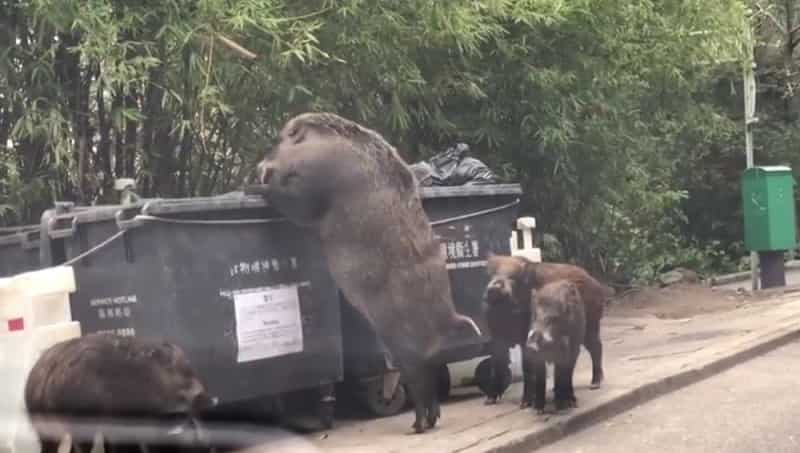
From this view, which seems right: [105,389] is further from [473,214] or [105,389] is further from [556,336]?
[473,214]

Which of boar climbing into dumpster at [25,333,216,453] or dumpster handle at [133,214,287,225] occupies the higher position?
dumpster handle at [133,214,287,225]

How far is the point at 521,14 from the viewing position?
10844 millimetres

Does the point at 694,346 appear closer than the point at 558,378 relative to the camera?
No

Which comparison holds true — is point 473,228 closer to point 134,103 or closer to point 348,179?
point 348,179

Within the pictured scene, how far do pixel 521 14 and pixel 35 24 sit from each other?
4.53m

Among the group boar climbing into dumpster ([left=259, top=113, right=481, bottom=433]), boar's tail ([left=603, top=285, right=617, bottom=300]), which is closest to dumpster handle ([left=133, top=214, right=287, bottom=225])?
boar climbing into dumpster ([left=259, top=113, right=481, bottom=433])

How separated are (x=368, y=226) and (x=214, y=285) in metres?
1.01

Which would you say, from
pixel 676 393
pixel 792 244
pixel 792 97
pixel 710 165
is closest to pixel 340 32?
pixel 676 393

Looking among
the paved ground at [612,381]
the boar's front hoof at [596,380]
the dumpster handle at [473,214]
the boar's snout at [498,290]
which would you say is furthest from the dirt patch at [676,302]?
the boar's snout at [498,290]

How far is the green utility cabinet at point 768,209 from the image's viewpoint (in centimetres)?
1595

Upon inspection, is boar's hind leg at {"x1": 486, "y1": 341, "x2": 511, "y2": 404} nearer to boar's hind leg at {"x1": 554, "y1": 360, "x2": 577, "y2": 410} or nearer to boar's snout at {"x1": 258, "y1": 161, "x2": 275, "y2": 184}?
boar's hind leg at {"x1": 554, "y1": 360, "x2": 577, "y2": 410}

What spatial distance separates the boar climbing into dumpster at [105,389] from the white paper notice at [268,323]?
1.29 m

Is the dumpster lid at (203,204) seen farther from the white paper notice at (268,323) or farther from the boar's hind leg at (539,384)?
the boar's hind leg at (539,384)

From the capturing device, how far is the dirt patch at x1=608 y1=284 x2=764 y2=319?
14688 mm
